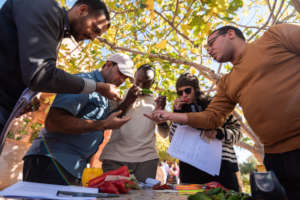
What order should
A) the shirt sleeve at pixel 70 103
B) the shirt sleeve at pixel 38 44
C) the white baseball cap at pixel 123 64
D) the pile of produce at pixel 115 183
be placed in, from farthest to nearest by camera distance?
the white baseball cap at pixel 123 64
the shirt sleeve at pixel 70 103
the pile of produce at pixel 115 183
the shirt sleeve at pixel 38 44

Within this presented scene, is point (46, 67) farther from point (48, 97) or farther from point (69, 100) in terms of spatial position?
Answer: point (48, 97)

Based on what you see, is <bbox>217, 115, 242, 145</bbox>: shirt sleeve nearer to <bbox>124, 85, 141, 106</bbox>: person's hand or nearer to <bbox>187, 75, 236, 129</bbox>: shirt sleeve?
<bbox>187, 75, 236, 129</bbox>: shirt sleeve

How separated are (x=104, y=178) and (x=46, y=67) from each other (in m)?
0.76

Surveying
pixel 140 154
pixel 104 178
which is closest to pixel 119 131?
A: pixel 140 154

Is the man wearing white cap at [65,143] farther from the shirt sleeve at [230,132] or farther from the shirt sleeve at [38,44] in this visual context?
the shirt sleeve at [230,132]

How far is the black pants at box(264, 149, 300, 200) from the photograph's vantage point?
121cm

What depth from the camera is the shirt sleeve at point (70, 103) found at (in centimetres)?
154

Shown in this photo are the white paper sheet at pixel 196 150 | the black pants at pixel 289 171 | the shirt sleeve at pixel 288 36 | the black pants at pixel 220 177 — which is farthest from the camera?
the black pants at pixel 220 177

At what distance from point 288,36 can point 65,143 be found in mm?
1838

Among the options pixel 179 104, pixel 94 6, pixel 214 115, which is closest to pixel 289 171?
pixel 214 115

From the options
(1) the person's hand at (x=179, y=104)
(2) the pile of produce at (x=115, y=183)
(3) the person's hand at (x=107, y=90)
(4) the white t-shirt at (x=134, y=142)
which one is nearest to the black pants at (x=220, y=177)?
(4) the white t-shirt at (x=134, y=142)

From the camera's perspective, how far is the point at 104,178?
50.1 inches

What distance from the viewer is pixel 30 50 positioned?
3.26 ft

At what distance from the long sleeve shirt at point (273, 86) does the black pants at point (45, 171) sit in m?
1.49
